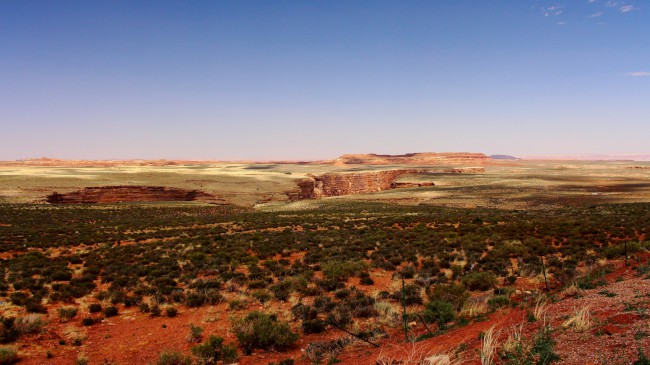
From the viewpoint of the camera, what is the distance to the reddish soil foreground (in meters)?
5.79

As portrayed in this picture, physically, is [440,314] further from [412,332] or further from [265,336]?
[265,336]

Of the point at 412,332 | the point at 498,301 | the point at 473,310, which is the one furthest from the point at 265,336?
the point at 498,301

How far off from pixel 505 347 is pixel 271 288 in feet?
30.3

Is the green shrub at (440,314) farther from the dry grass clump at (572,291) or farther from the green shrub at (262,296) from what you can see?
the green shrub at (262,296)

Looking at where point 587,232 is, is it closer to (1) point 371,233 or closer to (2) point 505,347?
(1) point 371,233

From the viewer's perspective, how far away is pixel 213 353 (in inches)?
342

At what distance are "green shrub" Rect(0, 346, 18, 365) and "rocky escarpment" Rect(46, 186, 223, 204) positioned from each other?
194 ft

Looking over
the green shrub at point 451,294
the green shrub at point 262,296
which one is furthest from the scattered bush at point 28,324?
the green shrub at point 451,294

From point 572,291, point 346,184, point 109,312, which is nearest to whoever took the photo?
point 572,291

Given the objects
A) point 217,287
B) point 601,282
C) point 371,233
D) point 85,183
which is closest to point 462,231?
point 371,233

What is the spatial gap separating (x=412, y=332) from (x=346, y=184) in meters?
91.1

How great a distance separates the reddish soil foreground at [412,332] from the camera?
5.79m

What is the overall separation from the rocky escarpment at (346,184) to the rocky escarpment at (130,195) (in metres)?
24.1

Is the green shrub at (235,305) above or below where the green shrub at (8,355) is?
below
